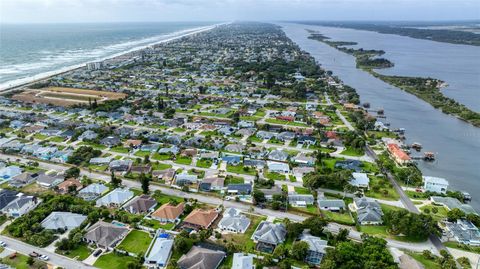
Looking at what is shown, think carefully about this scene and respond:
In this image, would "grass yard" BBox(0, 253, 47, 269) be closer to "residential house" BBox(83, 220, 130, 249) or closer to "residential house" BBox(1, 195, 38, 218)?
"residential house" BBox(83, 220, 130, 249)

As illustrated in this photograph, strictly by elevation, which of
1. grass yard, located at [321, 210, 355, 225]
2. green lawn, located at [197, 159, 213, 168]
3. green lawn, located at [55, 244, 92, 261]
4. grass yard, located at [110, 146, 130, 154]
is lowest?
green lawn, located at [55, 244, 92, 261]

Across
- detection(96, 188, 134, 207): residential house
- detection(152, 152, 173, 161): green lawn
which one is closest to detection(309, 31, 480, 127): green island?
detection(152, 152, 173, 161): green lawn

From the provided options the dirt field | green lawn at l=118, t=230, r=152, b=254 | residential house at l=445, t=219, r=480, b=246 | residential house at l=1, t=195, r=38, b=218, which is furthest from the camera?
the dirt field

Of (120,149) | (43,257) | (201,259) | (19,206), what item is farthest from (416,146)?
(19,206)

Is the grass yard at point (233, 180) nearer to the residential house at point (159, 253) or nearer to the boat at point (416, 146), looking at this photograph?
the residential house at point (159, 253)

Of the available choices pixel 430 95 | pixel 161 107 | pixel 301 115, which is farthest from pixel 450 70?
pixel 161 107

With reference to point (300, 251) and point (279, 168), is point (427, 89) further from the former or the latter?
point (300, 251)

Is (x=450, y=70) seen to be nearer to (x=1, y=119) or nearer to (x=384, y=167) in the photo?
(x=384, y=167)
